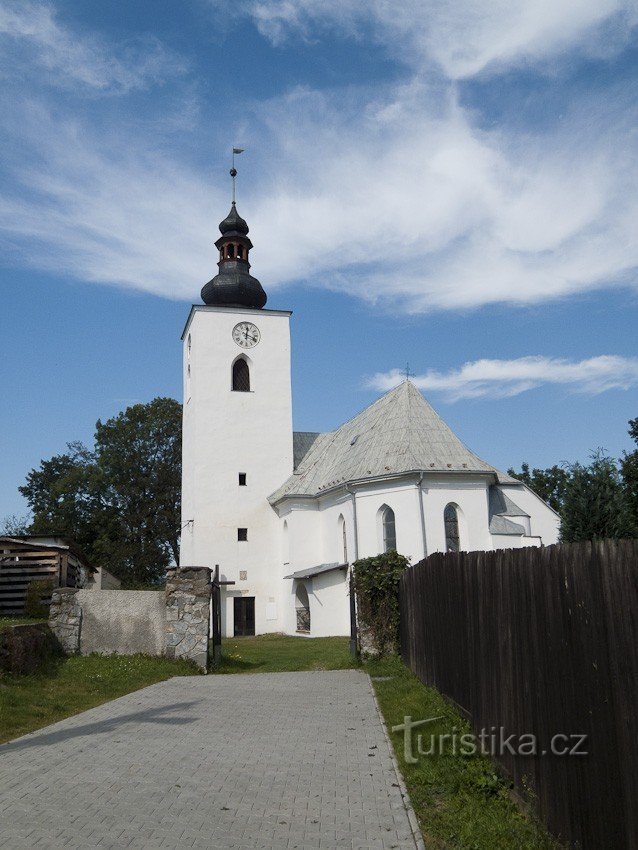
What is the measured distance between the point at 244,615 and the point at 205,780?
86.7 ft

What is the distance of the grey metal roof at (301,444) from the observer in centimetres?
3609

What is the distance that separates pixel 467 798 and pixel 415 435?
22952 millimetres

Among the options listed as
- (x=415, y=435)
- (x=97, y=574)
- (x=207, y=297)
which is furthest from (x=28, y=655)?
(x=207, y=297)

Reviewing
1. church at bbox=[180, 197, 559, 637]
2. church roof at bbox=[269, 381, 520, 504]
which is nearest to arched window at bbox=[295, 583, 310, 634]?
church at bbox=[180, 197, 559, 637]

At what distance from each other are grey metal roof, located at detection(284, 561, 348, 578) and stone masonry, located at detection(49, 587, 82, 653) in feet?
49.5

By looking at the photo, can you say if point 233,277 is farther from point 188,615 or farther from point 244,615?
point 188,615

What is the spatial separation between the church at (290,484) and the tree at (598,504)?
7.61 m

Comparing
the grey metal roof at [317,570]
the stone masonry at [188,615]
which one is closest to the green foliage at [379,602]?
the stone masonry at [188,615]

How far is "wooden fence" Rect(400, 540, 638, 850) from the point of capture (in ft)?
12.6

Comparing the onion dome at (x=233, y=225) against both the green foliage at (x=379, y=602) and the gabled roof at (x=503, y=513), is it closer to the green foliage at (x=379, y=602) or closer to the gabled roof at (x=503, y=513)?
the gabled roof at (x=503, y=513)

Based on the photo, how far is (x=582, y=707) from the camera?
172 inches

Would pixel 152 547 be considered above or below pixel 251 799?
above

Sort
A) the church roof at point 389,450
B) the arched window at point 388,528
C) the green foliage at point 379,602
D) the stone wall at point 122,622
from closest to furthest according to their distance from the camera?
1. the stone wall at point 122,622
2. the green foliage at point 379,602
3. the church roof at point 389,450
4. the arched window at point 388,528

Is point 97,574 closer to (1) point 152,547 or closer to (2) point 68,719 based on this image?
(1) point 152,547
